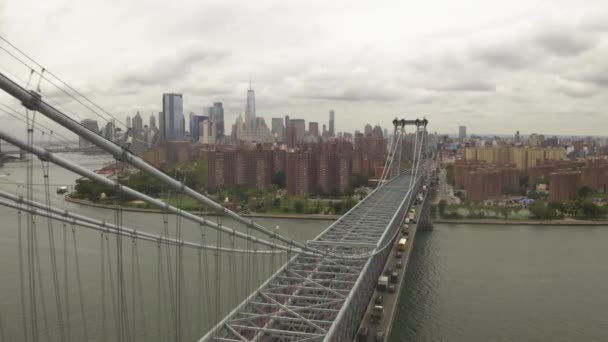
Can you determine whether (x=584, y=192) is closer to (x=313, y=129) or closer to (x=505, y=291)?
(x=505, y=291)

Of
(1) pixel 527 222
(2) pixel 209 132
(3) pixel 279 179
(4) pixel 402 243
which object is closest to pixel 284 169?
(3) pixel 279 179

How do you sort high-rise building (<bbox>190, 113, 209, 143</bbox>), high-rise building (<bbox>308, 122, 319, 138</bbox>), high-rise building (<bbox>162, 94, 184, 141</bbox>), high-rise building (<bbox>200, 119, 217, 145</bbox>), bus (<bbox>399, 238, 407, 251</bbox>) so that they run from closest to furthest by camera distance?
bus (<bbox>399, 238, 407, 251</bbox>) → high-rise building (<bbox>162, 94, 184, 141</bbox>) → high-rise building (<bbox>200, 119, 217, 145</bbox>) → high-rise building (<bbox>190, 113, 209, 143</bbox>) → high-rise building (<bbox>308, 122, 319, 138</bbox>)

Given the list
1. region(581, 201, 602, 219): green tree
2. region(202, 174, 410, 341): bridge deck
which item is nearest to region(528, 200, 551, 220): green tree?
region(581, 201, 602, 219): green tree

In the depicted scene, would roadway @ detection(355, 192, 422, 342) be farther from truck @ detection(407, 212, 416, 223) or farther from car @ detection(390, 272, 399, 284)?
truck @ detection(407, 212, 416, 223)

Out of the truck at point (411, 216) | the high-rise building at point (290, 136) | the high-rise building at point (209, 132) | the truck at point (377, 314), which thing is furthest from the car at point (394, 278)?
the high-rise building at point (209, 132)

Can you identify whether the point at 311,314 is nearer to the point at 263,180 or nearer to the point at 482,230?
the point at 482,230

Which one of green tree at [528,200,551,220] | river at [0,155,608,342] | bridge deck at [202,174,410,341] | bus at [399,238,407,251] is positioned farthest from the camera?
green tree at [528,200,551,220]

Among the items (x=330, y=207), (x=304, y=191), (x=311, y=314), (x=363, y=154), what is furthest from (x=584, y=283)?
(x=363, y=154)
